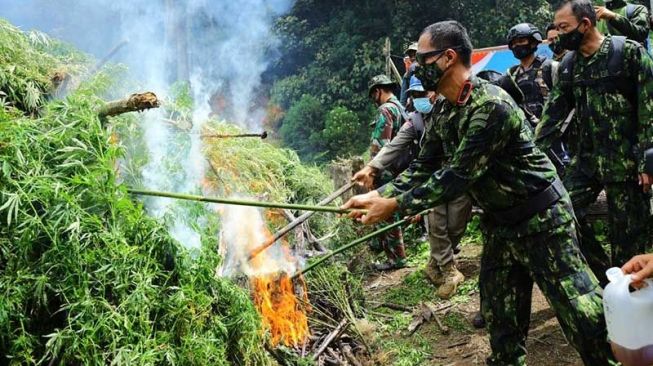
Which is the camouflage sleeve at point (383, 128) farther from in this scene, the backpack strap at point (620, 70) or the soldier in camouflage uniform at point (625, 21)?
the backpack strap at point (620, 70)

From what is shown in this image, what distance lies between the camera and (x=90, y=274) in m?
3.25

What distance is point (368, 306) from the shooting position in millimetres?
6133

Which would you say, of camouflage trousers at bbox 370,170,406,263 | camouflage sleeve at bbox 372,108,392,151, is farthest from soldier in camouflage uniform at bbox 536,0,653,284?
camouflage trousers at bbox 370,170,406,263

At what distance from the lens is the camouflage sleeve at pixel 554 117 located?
4.55 meters

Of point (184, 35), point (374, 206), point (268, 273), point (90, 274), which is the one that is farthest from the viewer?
point (184, 35)

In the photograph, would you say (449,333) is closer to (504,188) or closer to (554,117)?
(554,117)

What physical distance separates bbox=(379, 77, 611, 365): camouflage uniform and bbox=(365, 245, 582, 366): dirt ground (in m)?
1.29

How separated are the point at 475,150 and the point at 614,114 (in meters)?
1.73

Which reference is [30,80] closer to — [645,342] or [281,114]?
[645,342]

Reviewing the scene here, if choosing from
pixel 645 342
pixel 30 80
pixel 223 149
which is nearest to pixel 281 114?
Result: pixel 223 149

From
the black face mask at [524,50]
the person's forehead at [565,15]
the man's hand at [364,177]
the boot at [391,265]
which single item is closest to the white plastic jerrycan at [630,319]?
the person's forehead at [565,15]

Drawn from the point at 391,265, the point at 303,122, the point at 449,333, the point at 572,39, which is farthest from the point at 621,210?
the point at 303,122

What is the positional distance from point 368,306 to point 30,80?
12.6 ft

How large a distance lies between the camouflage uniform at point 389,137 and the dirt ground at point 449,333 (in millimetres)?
436
